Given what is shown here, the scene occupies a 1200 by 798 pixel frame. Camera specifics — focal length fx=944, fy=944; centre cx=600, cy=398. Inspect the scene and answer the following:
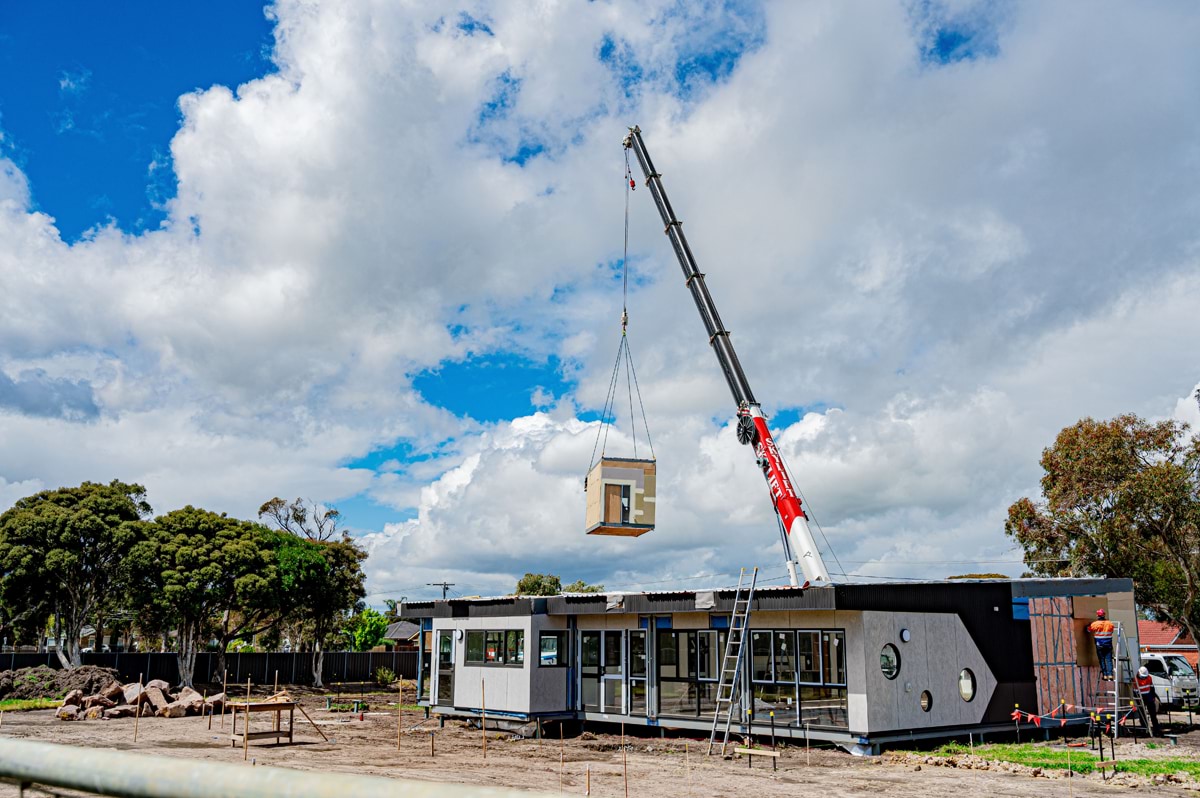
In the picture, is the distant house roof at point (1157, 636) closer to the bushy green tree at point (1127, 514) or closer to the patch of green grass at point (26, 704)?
the bushy green tree at point (1127, 514)

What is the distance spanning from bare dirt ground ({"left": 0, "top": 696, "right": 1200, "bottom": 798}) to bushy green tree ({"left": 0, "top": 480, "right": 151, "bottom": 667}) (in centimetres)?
1085

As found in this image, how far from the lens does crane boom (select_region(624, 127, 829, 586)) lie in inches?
1020

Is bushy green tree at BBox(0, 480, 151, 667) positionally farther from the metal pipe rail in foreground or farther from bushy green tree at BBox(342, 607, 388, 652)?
the metal pipe rail in foreground

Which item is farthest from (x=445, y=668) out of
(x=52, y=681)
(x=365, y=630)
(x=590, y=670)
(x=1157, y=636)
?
(x=1157, y=636)

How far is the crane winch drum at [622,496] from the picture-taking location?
76.3 feet

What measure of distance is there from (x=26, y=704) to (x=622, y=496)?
2392cm

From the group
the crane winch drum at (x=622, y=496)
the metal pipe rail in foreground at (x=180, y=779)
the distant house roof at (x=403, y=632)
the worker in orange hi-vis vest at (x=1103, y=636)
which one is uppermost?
the crane winch drum at (x=622, y=496)

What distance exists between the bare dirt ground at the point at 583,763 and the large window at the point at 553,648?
1989 millimetres

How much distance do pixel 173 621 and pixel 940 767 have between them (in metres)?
34.7

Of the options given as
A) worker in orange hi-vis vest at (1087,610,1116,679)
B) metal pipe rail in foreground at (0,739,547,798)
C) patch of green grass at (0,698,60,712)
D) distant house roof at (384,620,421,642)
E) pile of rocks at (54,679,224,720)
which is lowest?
patch of green grass at (0,698,60,712)

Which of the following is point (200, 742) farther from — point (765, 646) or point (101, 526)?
point (101, 526)

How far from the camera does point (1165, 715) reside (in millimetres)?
30203

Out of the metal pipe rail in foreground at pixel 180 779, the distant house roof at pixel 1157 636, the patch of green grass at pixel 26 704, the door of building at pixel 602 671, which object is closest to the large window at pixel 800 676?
the door of building at pixel 602 671

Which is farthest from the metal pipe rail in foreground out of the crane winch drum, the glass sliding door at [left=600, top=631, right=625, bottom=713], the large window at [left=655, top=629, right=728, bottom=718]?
the glass sliding door at [left=600, top=631, right=625, bottom=713]
